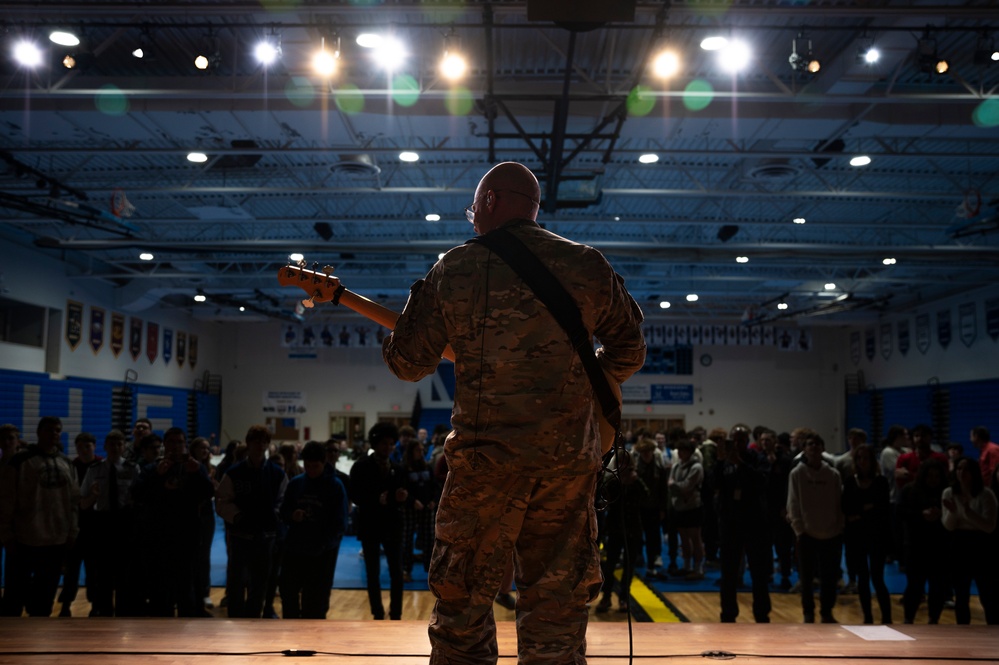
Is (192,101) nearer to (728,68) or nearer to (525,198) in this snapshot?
(728,68)

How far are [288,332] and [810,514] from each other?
22062mm

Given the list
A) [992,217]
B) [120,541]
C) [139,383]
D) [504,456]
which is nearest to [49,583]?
[120,541]

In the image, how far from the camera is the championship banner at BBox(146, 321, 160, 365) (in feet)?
73.8

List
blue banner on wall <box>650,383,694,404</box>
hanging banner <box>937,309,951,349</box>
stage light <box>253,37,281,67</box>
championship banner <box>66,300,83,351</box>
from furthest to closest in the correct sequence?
blue banner on wall <box>650,383,694,404</box> < hanging banner <box>937,309,951,349</box> < championship banner <box>66,300,83,351</box> < stage light <box>253,37,281,67</box>

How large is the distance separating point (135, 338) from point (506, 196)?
2196cm

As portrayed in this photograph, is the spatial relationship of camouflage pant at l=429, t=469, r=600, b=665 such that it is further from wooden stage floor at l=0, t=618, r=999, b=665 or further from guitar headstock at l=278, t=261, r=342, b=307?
guitar headstock at l=278, t=261, r=342, b=307

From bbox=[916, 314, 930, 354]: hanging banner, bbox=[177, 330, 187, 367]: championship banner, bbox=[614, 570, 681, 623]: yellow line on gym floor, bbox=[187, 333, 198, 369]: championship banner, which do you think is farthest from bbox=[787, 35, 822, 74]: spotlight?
bbox=[187, 333, 198, 369]: championship banner

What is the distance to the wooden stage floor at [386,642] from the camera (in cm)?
298

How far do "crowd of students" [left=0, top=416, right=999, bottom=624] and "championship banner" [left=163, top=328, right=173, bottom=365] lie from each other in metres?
17.1

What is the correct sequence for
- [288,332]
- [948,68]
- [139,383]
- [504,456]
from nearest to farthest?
[504,456]
[948,68]
[139,383]
[288,332]

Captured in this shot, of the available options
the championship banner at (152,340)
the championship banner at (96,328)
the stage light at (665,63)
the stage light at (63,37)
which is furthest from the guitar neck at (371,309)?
the championship banner at (152,340)

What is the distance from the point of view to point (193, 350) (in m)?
26.1

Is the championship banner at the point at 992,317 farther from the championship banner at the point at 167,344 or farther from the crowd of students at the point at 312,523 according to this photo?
the championship banner at the point at 167,344

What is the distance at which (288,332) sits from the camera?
26.2m
